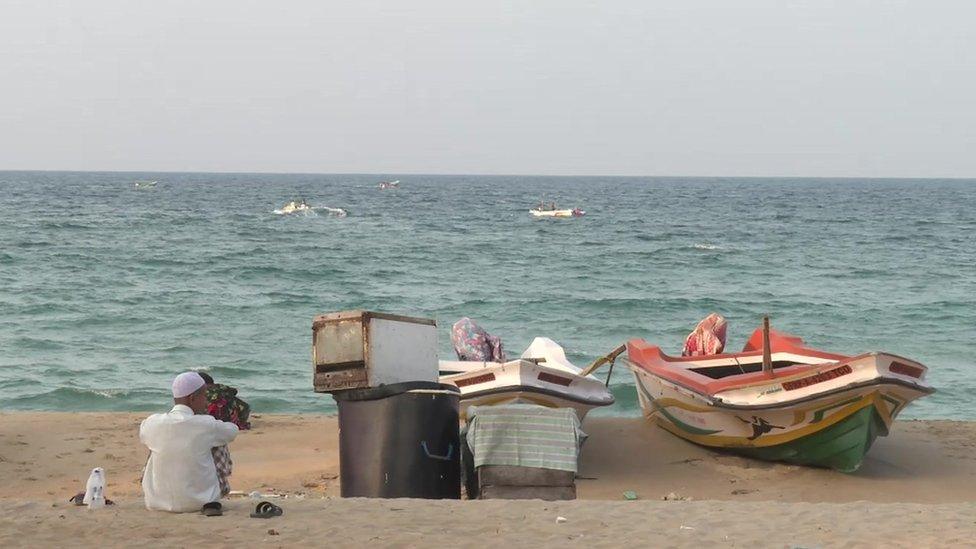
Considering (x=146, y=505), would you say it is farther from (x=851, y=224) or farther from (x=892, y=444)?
(x=851, y=224)

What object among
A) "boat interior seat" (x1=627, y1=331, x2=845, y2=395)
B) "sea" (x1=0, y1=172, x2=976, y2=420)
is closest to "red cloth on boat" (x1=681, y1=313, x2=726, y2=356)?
"boat interior seat" (x1=627, y1=331, x2=845, y2=395)

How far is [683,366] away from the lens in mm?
13203

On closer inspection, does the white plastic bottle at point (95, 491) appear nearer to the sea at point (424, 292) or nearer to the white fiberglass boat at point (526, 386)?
the white fiberglass boat at point (526, 386)

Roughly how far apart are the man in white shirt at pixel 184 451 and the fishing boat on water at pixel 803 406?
17.4 feet

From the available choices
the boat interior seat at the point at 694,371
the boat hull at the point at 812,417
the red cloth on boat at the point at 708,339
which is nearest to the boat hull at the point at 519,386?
the boat interior seat at the point at 694,371

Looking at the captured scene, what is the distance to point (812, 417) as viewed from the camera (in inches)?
434

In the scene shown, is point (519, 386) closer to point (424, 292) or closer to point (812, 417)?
point (812, 417)

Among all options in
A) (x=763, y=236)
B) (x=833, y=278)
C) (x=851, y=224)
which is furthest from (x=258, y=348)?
(x=851, y=224)

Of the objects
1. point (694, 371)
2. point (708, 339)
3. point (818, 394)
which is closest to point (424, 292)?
point (708, 339)

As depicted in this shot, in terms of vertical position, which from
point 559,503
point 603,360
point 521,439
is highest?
point 521,439

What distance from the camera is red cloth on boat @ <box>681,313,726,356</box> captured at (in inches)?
548

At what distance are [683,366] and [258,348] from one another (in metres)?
8.97

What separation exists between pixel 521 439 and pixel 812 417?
3166 mm

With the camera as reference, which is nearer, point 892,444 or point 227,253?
point 892,444
